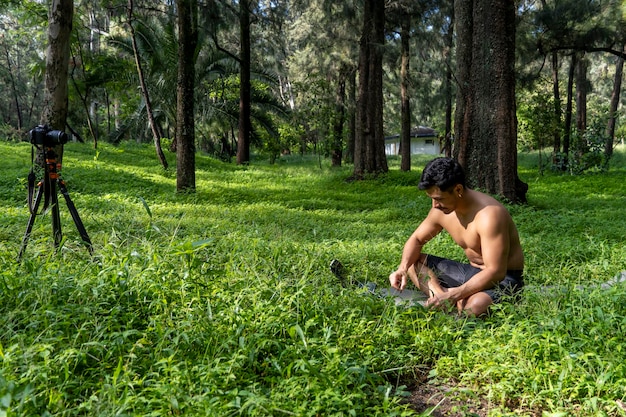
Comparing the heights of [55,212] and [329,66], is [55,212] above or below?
below

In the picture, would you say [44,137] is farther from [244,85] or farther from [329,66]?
[329,66]

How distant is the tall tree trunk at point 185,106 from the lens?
9930 mm

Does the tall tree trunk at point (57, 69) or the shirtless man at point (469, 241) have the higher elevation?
the tall tree trunk at point (57, 69)

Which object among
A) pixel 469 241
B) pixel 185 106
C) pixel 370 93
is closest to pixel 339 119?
pixel 370 93

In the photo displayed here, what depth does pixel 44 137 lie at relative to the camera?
165 inches

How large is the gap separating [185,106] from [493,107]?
5.95 metres

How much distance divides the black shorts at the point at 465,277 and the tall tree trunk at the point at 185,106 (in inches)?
267

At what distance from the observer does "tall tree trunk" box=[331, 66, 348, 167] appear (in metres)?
20.4

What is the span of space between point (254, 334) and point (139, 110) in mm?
19757

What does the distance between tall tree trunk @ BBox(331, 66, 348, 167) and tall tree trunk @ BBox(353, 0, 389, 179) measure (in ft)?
17.9

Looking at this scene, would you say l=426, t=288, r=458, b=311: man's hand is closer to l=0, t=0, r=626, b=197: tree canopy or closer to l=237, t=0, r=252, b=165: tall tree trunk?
l=0, t=0, r=626, b=197: tree canopy

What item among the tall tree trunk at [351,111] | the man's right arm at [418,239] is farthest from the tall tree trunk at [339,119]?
the man's right arm at [418,239]

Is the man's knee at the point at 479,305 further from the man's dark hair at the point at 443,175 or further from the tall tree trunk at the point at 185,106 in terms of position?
the tall tree trunk at the point at 185,106

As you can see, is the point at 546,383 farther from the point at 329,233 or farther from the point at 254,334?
the point at 329,233
